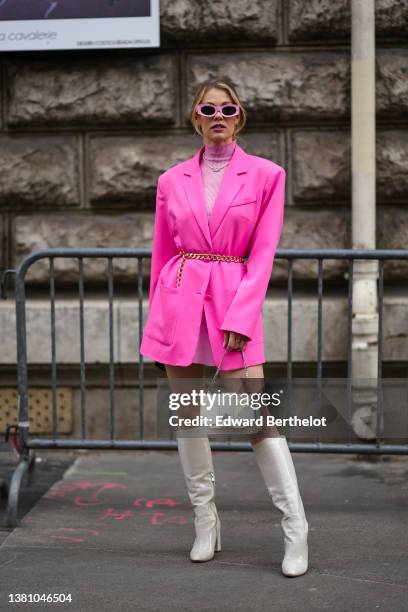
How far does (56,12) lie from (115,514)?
9.39 feet

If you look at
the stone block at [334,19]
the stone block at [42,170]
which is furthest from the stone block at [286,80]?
the stone block at [42,170]

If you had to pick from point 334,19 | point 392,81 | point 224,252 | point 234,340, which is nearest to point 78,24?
point 334,19

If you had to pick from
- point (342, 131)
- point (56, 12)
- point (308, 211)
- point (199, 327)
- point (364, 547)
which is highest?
point (56, 12)

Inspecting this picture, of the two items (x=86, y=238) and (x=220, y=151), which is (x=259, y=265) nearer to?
(x=220, y=151)

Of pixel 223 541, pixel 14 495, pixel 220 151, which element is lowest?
pixel 223 541

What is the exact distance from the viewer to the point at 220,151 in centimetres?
387

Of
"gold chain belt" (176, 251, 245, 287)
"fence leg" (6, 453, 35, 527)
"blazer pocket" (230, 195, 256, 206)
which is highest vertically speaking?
"blazer pocket" (230, 195, 256, 206)

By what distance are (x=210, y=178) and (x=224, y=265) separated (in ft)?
1.06

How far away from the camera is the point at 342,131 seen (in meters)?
6.08

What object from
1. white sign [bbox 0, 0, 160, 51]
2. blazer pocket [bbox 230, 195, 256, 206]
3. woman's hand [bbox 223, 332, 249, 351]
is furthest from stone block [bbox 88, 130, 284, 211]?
woman's hand [bbox 223, 332, 249, 351]

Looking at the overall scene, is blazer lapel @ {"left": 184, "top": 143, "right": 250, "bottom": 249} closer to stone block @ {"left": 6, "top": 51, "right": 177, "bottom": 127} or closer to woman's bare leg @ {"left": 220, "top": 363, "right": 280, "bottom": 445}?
woman's bare leg @ {"left": 220, "top": 363, "right": 280, "bottom": 445}

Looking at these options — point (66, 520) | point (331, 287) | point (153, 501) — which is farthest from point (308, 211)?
point (66, 520)

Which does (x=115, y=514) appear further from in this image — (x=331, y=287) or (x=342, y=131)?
(x=342, y=131)

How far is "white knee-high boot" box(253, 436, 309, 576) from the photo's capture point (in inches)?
151
